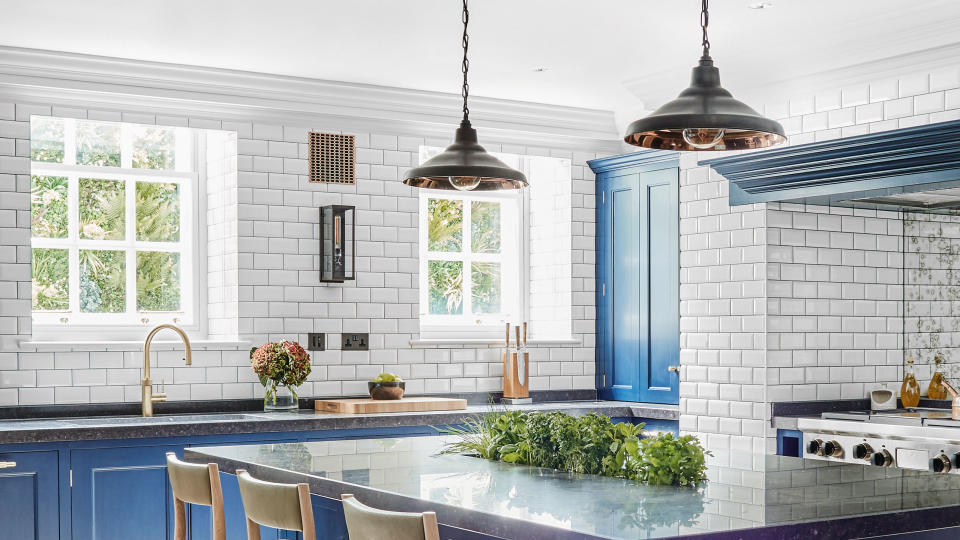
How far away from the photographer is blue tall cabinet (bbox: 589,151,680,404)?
21.9 ft

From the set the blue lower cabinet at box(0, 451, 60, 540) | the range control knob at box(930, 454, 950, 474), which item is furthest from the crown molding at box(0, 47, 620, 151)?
the range control knob at box(930, 454, 950, 474)

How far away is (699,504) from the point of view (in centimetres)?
256

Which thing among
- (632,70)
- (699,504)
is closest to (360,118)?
(632,70)

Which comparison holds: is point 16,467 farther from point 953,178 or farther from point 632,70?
point 953,178

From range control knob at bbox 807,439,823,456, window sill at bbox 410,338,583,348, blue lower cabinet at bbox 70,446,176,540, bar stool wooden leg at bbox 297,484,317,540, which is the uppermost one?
window sill at bbox 410,338,583,348

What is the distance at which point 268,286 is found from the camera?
20.3 ft

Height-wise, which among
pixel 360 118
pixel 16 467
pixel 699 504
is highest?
pixel 360 118

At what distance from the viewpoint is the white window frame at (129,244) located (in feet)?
19.5

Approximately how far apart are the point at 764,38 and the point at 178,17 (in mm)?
2645

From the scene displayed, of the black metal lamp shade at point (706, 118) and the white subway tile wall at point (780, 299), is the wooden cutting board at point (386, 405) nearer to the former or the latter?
the white subway tile wall at point (780, 299)

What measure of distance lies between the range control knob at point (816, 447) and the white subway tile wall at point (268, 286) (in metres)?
2.10

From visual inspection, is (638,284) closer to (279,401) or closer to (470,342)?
(470,342)

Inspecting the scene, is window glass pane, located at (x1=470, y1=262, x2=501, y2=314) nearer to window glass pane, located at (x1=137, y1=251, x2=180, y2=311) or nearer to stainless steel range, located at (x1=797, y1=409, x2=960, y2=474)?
window glass pane, located at (x1=137, y1=251, x2=180, y2=311)

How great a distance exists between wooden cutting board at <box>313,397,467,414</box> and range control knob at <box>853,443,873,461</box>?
213 centimetres
